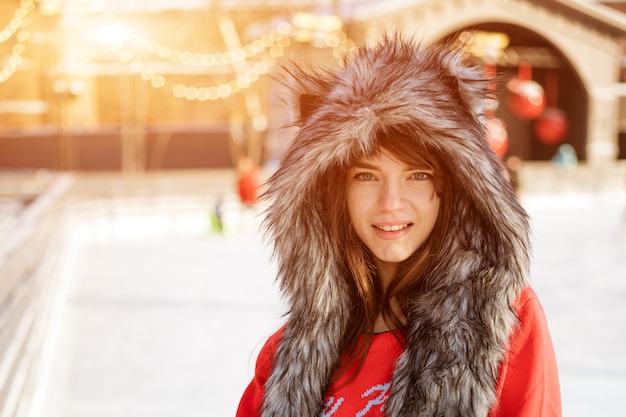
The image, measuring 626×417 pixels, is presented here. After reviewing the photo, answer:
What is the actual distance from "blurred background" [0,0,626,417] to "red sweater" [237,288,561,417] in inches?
14.0

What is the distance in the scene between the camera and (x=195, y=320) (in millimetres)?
5625

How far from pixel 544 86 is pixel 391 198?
1950cm

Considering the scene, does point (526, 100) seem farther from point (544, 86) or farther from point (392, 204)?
point (392, 204)

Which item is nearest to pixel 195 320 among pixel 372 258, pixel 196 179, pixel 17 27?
pixel 17 27

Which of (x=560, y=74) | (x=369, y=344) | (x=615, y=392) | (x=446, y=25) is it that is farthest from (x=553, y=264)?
(x=560, y=74)

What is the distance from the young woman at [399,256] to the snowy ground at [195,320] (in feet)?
0.77

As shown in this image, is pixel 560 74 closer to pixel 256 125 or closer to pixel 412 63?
pixel 256 125

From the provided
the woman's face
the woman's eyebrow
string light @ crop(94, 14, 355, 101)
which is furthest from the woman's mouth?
string light @ crop(94, 14, 355, 101)

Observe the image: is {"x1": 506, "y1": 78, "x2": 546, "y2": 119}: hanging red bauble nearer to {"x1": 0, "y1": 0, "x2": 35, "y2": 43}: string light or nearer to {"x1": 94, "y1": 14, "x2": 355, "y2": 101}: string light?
{"x1": 94, "y1": 14, "x2": 355, "y2": 101}: string light

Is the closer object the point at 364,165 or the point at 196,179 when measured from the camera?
the point at 364,165

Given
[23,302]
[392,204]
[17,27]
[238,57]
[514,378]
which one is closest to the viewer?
[514,378]

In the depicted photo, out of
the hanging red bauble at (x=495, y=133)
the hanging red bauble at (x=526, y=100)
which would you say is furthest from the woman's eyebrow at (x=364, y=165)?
the hanging red bauble at (x=526, y=100)

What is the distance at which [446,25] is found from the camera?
1562 centimetres

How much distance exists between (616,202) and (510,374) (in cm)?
1503
